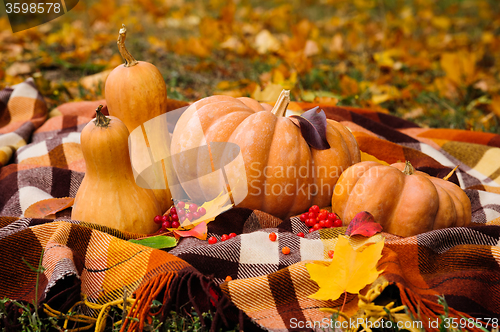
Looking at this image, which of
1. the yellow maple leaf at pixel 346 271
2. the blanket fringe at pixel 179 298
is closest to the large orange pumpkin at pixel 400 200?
the yellow maple leaf at pixel 346 271

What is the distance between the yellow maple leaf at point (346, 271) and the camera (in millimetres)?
1180

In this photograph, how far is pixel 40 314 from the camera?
121 centimetres

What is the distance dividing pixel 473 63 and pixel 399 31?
1262mm

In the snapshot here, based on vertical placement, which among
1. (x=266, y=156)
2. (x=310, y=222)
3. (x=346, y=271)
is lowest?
(x=310, y=222)

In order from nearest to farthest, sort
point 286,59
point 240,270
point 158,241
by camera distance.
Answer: point 240,270, point 158,241, point 286,59

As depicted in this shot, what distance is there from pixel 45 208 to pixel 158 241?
25.6 inches

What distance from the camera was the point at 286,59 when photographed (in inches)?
151

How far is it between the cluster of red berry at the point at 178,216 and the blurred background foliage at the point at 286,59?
118 centimetres

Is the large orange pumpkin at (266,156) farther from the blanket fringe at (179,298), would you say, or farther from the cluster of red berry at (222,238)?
the blanket fringe at (179,298)

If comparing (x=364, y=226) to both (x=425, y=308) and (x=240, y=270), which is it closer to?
(x=425, y=308)

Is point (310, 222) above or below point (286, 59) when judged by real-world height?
below

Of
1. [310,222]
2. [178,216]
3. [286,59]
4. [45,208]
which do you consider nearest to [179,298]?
[178,216]

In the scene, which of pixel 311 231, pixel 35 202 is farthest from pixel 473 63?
pixel 35 202

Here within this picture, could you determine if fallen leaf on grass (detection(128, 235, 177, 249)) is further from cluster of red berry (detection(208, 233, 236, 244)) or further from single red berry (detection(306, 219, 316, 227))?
single red berry (detection(306, 219, 316, 227))
